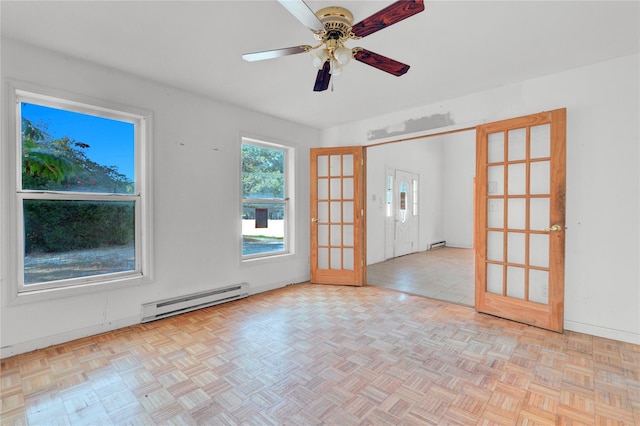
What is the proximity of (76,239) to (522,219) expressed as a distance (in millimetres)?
4526

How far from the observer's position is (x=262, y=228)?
4.39 meters

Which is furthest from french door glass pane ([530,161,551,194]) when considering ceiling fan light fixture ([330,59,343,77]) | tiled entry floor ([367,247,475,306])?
ceiling fan light fixture ([330,59,343,77])

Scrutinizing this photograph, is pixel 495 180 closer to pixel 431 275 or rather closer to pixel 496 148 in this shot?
pixel 496 148

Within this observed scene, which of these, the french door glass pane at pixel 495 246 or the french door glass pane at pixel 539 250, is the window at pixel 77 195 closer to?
the french door glass pane at pixel 495 246

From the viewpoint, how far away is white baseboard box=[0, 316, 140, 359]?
2.40 metres

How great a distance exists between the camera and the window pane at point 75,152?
8.47 ft

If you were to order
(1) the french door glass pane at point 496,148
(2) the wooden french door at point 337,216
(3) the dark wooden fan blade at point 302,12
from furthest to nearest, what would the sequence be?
(2) the wooden french door at point 337,216 → (1) the french door glass pane at point 496,148 → (3) the dark wooden fan blade at point 302,12

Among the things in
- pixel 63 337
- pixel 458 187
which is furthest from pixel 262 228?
pixel 458 187

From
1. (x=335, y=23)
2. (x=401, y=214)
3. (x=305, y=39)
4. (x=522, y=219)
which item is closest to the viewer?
(x=335, y=23)

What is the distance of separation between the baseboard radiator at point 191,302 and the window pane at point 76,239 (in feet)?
1.64

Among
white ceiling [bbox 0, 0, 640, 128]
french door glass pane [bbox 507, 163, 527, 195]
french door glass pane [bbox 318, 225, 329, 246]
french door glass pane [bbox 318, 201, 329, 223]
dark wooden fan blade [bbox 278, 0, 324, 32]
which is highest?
white ceiling [bbox 0, 0, 640, 128]

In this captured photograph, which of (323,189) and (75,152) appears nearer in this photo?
(75,152)

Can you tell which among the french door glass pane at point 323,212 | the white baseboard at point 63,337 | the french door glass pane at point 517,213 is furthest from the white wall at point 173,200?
the french door glass pane at point 517,213

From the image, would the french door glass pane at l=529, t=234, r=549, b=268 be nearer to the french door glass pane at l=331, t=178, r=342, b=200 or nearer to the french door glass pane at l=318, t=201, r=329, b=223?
the french door glass pane at l=331, t=178, r=342, b=200
